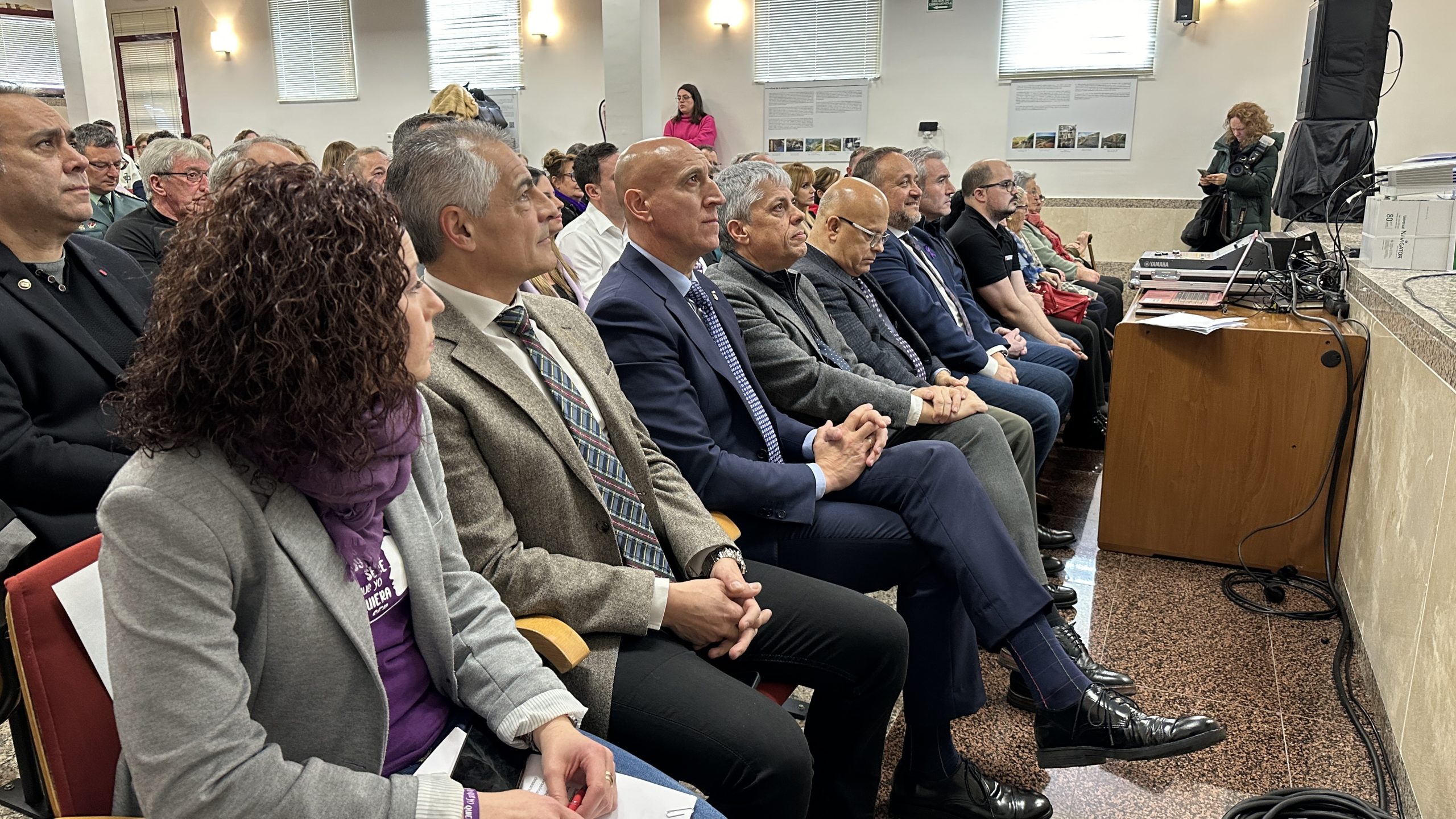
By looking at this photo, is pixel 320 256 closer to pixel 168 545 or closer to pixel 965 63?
pixel 168 545

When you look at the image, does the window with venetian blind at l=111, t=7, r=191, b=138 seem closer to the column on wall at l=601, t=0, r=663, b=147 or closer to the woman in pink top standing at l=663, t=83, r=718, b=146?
the woman in pink top standing at l=663, t=83, r=718, b=146

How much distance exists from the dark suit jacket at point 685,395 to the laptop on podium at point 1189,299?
1995 mm

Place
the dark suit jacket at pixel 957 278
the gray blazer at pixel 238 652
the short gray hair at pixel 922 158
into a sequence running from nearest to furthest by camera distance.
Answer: the gray blazer at pixel 238 652, the dark suit jacket at pixel 957 278, the short gray hair at pixel 922 158

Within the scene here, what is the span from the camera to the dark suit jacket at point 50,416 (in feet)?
5.54

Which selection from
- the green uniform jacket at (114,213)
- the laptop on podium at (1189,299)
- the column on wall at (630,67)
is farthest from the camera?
the column on wall at (630,67)

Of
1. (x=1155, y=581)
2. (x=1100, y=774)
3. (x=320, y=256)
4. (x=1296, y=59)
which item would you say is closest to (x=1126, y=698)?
(x=1100, y=774)

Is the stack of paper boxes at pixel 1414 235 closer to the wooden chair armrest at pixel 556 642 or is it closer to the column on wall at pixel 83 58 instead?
the wooden chair armrest at pixel 556 642

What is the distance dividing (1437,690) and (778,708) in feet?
3.99

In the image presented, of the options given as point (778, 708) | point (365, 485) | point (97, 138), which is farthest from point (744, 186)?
point (97, 138)

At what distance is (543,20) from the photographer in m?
9.99

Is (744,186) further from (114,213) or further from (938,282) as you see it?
(114,213)

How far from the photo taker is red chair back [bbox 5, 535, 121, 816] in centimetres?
95

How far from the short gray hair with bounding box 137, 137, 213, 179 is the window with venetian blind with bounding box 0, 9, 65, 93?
10.7 m

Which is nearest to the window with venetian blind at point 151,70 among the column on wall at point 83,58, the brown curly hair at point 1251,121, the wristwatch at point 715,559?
the column on wall at point 83,58
